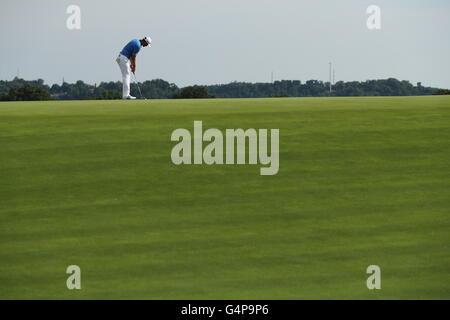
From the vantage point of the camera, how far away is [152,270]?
25.1 m

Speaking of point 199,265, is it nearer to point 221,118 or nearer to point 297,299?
point 297,299

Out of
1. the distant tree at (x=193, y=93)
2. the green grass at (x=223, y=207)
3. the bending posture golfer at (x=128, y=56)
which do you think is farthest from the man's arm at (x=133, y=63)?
the distant tree at (x=193, y=93)

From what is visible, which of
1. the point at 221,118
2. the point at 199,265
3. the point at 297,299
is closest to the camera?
the point at 297,299

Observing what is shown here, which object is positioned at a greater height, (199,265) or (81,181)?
(81,181)

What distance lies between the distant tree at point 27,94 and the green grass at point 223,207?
51533 mm

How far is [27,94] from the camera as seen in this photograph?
93312 millimetres

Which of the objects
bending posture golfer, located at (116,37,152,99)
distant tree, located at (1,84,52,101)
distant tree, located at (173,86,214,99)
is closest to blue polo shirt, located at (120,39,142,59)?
bending posture golfer, located at (116,37,152,99)

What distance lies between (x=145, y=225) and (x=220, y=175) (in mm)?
4886

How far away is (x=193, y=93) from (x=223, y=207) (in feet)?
166

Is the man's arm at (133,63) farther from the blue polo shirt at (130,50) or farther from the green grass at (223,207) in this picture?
the green grass at (223,207)

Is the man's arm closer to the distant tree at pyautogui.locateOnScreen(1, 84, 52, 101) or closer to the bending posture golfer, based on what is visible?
the bending posture golfer
